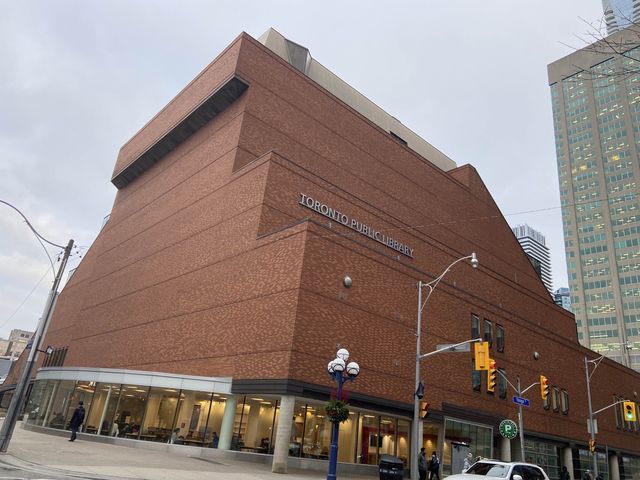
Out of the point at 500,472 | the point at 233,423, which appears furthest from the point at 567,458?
the point at 500,472

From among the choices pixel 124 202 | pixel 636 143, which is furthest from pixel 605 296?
pixel 124 202

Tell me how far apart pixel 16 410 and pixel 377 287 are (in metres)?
19.4

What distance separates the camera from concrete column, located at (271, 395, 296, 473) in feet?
73.8

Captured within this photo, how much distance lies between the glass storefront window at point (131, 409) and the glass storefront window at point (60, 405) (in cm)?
647

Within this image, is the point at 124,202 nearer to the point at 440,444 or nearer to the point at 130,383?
the point at 130,383

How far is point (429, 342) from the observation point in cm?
3312

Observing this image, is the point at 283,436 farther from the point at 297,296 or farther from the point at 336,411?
the point at 336,411

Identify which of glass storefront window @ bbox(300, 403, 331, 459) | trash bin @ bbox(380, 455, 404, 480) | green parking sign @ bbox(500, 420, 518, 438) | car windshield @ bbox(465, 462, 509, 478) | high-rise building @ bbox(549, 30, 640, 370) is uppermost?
high-rise building @ bbox(549, 30, 640, 370)

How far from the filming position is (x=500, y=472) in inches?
551

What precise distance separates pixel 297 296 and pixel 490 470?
13400mm

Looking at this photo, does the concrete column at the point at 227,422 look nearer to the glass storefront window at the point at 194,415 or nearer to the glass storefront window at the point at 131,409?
the glass storefront window at the point at 194,415

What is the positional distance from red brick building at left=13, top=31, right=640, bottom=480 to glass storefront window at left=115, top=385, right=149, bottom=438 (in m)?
0.12

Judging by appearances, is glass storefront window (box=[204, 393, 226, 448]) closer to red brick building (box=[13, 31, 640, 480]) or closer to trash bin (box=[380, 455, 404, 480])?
red brick building (box=[13, 31, 640, 480])

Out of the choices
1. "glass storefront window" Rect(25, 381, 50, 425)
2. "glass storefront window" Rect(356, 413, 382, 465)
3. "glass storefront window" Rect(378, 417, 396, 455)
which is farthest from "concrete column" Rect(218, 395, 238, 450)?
"glass storefront window" Rect(25, 381, 50, 425)
